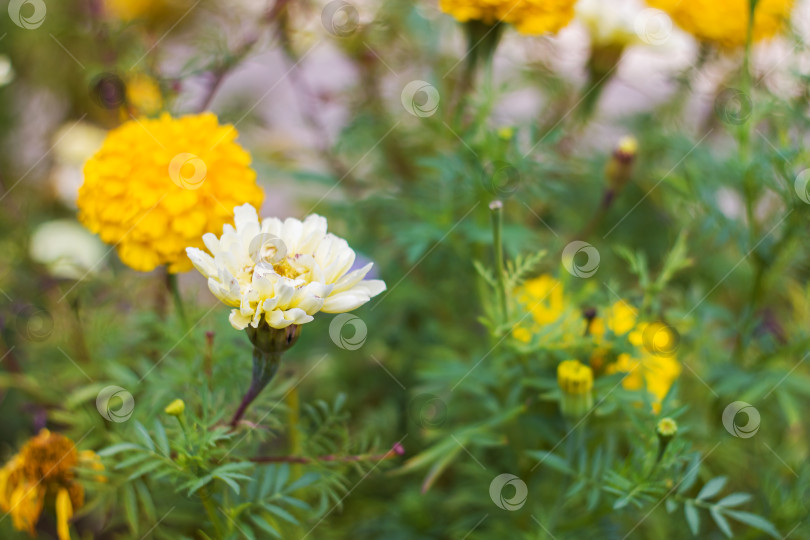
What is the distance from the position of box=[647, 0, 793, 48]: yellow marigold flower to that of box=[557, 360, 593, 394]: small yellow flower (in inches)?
18.3

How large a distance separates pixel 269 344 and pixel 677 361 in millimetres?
452

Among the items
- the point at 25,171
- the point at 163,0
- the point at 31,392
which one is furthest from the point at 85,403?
the point at 163,0

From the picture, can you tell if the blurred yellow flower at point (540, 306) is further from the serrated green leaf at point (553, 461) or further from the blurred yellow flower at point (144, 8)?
the blurred yellow flower at point (144, 8)

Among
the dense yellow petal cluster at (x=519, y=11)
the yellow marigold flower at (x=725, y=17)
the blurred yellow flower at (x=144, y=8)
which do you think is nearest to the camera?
the dense yellow petal cluster at (x=519, y=11)

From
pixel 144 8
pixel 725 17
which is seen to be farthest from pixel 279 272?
pixel 144 8

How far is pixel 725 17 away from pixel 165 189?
633 mm

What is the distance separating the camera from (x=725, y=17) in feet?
2.62

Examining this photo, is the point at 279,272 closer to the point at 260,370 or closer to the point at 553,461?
the point at 260,370

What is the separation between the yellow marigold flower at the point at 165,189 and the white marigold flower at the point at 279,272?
72mm

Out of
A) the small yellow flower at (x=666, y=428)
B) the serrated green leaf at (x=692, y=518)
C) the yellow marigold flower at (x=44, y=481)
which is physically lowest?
the serrated green leaf at (x=692, y=518)

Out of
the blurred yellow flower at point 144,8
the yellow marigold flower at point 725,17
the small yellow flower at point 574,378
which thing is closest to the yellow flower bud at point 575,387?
the small yellow flower at point 574,378

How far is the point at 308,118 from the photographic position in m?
0.96

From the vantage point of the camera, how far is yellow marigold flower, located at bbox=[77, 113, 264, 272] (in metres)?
0.53

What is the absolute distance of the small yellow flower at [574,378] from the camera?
1.81ft
